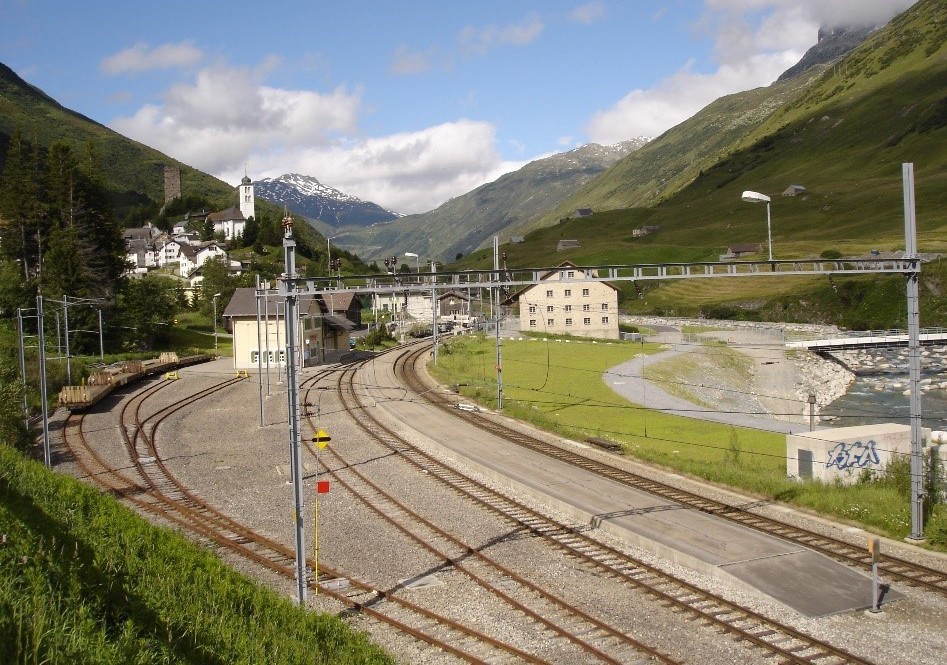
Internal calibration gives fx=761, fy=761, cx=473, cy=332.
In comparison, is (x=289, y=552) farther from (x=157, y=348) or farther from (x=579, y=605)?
(x=157, y=348)

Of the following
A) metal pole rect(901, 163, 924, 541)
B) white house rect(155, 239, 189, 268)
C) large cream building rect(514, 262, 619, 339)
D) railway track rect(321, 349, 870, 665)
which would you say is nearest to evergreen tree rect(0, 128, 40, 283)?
large cream building rect(514, 262, 619, 339)

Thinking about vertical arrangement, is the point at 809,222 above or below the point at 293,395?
above

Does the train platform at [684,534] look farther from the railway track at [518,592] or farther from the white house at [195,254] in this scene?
the white house at [195,254]

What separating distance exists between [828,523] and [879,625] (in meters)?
5.91

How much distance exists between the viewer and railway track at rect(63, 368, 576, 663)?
12.2 metres

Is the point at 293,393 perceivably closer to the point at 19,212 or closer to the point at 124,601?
the point at 124,601

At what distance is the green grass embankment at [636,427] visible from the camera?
1881cm

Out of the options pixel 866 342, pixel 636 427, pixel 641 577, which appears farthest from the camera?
pixel 866 342

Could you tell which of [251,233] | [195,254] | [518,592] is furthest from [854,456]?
[251,233]

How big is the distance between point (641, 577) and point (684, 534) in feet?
8.17

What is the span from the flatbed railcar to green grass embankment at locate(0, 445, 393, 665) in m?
24.3

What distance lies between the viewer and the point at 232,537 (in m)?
17.7

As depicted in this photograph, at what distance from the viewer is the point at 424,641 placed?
1215 cm

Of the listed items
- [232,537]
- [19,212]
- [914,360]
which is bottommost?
[232,537]
